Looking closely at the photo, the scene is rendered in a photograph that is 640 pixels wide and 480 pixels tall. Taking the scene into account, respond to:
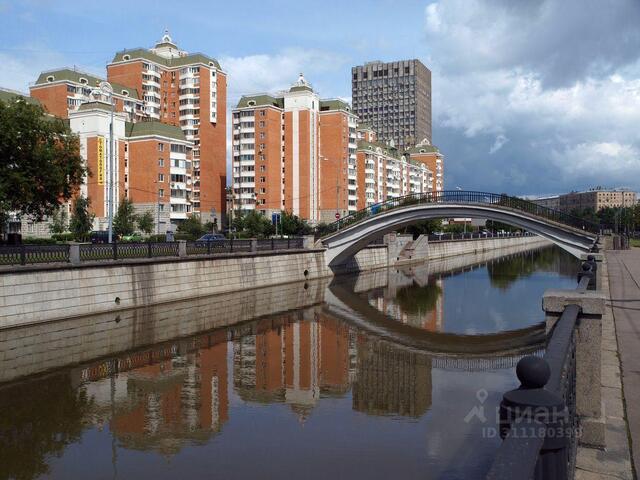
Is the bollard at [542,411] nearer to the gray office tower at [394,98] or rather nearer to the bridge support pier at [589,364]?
the bridge support pier at [589,364]

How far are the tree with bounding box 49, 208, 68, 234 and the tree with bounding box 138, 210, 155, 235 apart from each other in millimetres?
8529

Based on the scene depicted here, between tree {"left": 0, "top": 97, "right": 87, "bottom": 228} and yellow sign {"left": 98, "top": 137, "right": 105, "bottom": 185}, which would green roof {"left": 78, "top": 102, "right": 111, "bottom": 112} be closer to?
yellow sign {"left": 98, "top": 137, "right": 105, "bottom": 185}

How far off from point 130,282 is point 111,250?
5.60 feet

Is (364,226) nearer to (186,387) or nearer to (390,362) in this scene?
(390,362)

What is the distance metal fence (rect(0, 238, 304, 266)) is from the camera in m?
21.9

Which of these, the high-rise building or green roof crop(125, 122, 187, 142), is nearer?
green roof crop(125, 122, 187, 142)

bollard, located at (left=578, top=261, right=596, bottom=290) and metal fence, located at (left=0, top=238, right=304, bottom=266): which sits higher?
metal fence, located at (left=0, top=238, right=304, bottom=266)

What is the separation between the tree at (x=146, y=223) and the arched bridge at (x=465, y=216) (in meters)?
30.6

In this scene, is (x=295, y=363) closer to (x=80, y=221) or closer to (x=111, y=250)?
(x=111, y=250)

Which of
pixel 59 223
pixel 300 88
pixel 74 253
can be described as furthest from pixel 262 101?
pixel 74 253

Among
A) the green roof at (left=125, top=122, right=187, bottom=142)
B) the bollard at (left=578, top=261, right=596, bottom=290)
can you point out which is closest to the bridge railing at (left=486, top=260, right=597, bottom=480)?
the bollard at (left=578, top=261, right=596, bottom=290)

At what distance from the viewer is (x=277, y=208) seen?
86750 mm

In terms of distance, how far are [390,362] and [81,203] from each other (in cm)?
5309

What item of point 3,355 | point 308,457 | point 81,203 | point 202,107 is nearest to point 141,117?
point 202,107
